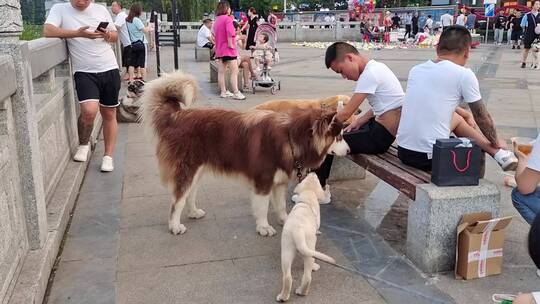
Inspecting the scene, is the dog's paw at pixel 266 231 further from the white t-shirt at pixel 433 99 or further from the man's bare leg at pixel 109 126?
the man's bare leg at pixel 109 126

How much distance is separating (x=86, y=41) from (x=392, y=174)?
3722mm

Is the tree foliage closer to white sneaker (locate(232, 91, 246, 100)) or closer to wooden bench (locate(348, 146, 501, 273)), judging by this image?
white sneaker (locate(232, 91, 246, 100))

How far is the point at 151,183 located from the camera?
5.79 metres

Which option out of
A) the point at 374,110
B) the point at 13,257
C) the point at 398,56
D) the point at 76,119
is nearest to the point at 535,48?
the point at 398,56

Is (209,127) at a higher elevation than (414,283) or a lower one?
higher

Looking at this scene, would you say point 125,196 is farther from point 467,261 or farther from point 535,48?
point 535,48

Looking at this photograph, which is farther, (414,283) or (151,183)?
(151,183)

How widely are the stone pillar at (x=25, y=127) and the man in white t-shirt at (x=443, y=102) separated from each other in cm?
282

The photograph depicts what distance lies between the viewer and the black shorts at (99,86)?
5.70 m

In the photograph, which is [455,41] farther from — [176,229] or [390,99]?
[176,229]

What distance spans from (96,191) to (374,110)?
3.03 metres

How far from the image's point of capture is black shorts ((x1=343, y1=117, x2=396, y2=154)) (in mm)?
4773

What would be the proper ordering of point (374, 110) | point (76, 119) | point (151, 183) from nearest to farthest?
point (374, 110)
point (151, 183)
point (76, 119)

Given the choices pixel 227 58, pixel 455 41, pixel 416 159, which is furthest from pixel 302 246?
pixel 227 58
